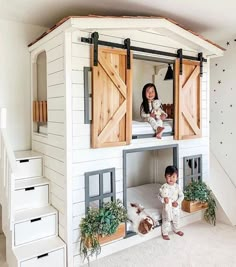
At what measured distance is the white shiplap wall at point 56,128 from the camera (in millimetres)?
2365

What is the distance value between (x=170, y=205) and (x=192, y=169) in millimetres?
665

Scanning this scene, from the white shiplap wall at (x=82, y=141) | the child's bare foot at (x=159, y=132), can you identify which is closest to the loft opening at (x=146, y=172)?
the child's bare foot at (x=159, y=132)

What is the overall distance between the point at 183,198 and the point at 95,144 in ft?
4.43

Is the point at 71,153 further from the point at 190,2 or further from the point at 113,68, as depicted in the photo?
the point at 190,2

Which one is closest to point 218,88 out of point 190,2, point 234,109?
point 234,109

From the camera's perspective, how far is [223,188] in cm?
356

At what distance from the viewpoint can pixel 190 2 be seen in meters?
2.40

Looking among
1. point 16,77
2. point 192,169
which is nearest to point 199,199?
point 192,169

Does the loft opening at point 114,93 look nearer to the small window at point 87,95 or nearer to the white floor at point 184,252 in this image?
the small window at point 87,95

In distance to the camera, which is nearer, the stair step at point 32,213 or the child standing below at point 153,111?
the stair step at point 32,213

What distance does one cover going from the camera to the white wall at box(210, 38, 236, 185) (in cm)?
362

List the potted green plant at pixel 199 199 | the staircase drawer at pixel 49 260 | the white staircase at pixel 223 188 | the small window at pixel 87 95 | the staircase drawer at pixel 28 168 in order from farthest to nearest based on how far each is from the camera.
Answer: the white staircase at pixel 223 188 < the potted green plant at pixel 199 199 < the staircase drawer at pixel 28 168 < the small window at pixel 87 95 < the staircase drawer at pixel 49 260

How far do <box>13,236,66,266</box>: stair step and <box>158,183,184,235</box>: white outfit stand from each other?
118 centimetres

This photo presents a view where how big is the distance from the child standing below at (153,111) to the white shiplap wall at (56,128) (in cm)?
107
